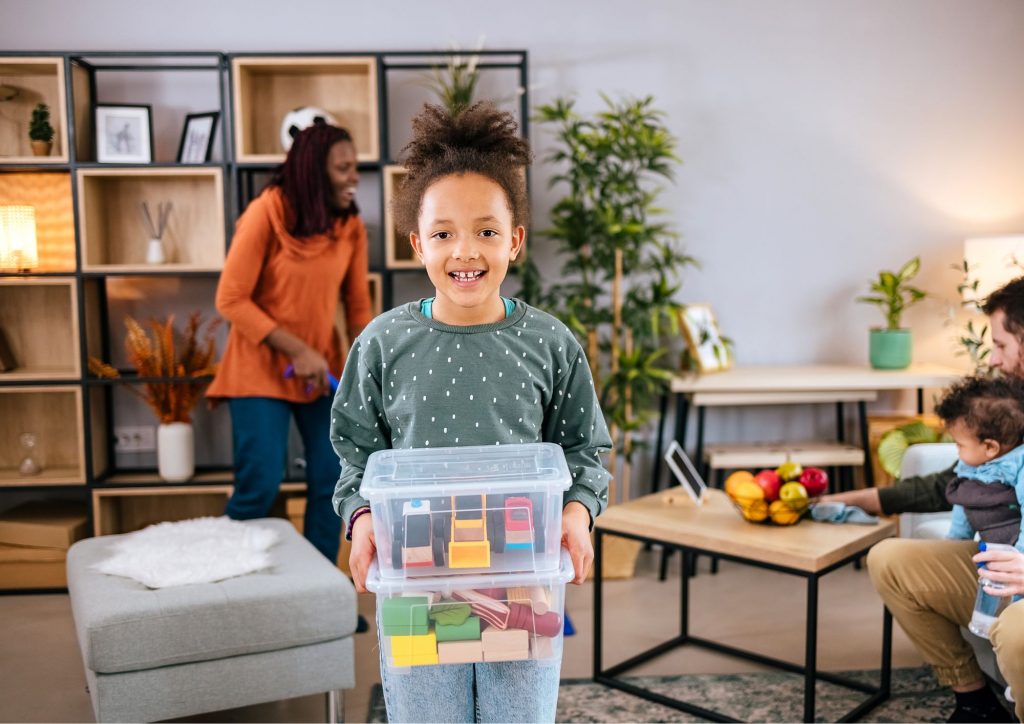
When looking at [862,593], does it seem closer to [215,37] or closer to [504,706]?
[504,706]

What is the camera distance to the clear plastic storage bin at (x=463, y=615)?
1091 millimetres

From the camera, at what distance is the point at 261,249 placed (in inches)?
117

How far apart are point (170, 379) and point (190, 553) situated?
1264 mm

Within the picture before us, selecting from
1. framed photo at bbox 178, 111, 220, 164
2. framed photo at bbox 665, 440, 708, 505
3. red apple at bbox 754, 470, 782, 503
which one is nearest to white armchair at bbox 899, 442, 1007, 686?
red apple at bbox 754, 470, 782, 503

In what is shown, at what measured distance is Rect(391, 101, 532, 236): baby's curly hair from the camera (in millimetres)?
1276

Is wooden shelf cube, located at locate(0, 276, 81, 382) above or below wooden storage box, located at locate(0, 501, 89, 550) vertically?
above

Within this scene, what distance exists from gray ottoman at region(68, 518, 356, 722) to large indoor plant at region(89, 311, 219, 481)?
4.03 feet

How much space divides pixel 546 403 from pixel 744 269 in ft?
9.46

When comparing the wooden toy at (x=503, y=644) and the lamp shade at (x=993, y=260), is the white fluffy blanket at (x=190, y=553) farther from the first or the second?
the lamp shade at (x=993, y=260)

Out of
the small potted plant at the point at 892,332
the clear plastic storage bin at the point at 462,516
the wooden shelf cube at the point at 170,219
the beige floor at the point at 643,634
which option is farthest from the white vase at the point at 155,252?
the clear plastic storage bin at the point at 462,516

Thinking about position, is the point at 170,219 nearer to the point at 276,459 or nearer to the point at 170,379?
the point at 170,379

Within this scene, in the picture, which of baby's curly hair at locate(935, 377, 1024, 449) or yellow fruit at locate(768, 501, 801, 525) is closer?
baby's curly hair at locate(935, 377, 1024, 449)

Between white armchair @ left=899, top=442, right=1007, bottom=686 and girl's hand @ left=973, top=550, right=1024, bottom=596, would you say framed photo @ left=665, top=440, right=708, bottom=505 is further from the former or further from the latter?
girl's hand @ left=973, top=550, right=1024, bottom=596

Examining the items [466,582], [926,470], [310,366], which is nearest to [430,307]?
[466,582]
